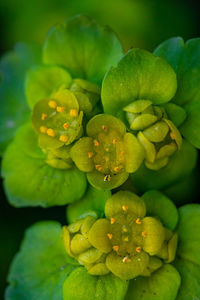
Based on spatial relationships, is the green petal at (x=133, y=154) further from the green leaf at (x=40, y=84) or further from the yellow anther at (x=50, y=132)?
the green leaf at (x=40, y=84)

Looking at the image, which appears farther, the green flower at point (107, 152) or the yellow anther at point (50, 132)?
the yellow anther at point (50, 132)

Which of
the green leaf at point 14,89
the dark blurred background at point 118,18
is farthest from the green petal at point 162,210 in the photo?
the dark blurred background at point 118,18

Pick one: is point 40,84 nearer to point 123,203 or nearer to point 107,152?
point 107,152

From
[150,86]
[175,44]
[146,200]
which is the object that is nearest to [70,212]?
[146,200]

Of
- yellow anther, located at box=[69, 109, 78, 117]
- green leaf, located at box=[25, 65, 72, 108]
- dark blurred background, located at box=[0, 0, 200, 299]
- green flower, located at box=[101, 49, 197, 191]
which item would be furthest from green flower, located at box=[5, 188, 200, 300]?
dark blurred background, located at box=[0, 0, 200, 299]

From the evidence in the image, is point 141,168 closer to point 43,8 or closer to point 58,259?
point 58,259

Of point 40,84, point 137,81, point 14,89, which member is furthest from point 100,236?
point 14,89
